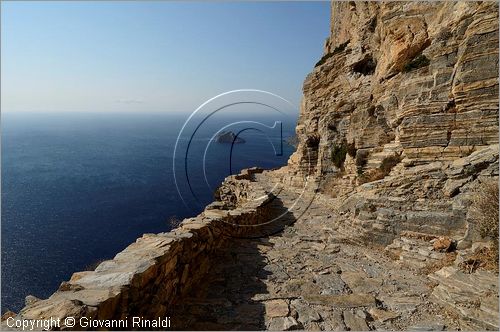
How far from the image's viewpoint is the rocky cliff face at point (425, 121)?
9.15m

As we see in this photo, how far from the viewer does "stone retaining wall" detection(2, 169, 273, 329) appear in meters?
3.82

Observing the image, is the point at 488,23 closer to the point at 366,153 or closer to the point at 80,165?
the point at 366,153

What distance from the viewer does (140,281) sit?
4.70 meters

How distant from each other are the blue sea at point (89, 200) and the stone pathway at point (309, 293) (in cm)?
613

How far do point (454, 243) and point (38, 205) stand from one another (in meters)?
63.7

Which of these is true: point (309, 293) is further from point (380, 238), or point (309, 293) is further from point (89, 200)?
point (89, 200)

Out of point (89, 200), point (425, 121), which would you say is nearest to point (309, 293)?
point (425, 121)

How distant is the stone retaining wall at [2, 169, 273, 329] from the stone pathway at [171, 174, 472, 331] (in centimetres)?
46

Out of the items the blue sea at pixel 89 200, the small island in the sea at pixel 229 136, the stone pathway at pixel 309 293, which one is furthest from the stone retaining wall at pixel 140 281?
the small island in the sea at pixel 229 136

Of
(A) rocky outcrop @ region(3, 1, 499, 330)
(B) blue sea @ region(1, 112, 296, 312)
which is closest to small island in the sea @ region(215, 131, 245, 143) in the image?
(B) blue sea @ region(1, 112, 296, 312)

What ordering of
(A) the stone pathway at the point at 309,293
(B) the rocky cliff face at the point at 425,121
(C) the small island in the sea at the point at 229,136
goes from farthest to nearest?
(C) the small island in the sea at the point at 229,136 < (B) the rocky cliff face at the point at 425,121 < (A) the stone pathway at the point at 309,293

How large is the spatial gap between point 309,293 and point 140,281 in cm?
369

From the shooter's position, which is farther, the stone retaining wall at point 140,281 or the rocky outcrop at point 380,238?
the rocky outcrop at point 380,238

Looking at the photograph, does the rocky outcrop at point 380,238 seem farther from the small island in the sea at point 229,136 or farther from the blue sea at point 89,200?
the blue sea at point 89,200
